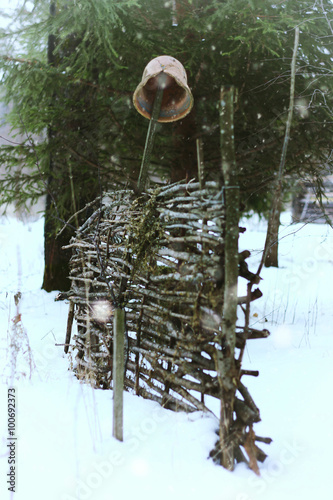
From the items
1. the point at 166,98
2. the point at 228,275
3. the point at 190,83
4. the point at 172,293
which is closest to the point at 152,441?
the point at 172,293

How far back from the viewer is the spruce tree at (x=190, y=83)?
4.58 meters

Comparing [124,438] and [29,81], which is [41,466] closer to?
[124,438]

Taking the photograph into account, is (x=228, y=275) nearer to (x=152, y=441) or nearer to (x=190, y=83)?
(x=152, y=441)

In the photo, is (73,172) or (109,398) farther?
(73,172)

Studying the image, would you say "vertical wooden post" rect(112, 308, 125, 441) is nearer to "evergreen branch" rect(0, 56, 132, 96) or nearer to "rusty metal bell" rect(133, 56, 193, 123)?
"rusty metal bell" rect(133, 56, 193, 123)

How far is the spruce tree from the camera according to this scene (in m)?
4.58

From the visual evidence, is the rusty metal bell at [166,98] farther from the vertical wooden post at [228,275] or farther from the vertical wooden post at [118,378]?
the vertical wooden post at [118,378]

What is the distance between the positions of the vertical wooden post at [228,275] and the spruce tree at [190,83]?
2713 millimetres

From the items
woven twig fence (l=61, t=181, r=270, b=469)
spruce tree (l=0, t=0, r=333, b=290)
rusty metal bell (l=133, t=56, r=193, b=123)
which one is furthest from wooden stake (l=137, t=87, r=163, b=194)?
spruce tree (l=0, t=0, r=333, b=290)

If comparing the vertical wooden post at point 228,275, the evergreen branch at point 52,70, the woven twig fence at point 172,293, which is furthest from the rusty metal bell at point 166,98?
the vertical wooden post at point 228,275

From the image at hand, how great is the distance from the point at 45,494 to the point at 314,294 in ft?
24.8

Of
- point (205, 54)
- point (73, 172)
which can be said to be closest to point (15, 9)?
point (73, 172)

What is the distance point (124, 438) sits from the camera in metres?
2.48

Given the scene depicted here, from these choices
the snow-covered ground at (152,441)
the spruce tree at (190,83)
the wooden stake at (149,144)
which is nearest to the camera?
the snow-covered ground at (152,441)
